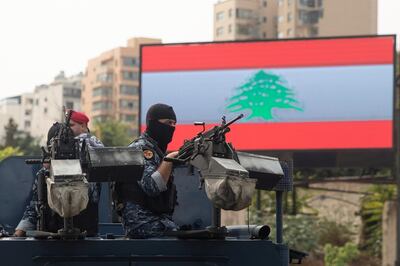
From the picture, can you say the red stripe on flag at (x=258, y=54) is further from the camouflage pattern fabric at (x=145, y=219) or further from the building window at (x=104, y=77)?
the building window at (x=104, y=77)

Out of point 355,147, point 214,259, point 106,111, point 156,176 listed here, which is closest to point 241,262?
point 214,259

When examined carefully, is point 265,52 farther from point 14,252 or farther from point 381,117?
point 14,252

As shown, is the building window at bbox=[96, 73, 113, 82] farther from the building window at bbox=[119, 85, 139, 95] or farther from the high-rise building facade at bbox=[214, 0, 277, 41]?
the high-rise building facade at bbox=[214, 0, 277, 41]

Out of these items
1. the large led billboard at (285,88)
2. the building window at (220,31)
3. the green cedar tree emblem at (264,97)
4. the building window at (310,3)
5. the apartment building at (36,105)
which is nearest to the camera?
the large led billboard at (285,88)

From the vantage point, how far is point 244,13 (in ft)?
458

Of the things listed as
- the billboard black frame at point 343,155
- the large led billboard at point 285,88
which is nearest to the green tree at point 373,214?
the billboard black frame at point 343,155

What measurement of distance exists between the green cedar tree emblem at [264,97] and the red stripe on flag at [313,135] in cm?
44

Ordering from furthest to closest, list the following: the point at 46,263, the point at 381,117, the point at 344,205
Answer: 1. the point at 344,205
2. the point at 381,117
3. the point at 46,263

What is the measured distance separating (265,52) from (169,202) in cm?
2779

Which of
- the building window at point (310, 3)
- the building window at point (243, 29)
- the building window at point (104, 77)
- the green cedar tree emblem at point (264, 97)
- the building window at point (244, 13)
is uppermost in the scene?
the building window at point (310, 3)

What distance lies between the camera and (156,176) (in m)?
6.50

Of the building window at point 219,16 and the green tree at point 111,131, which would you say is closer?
the green tree at point 111,131

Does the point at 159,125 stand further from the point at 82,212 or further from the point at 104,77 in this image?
the point at 104,77

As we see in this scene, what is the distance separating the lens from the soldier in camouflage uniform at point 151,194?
652 cm
